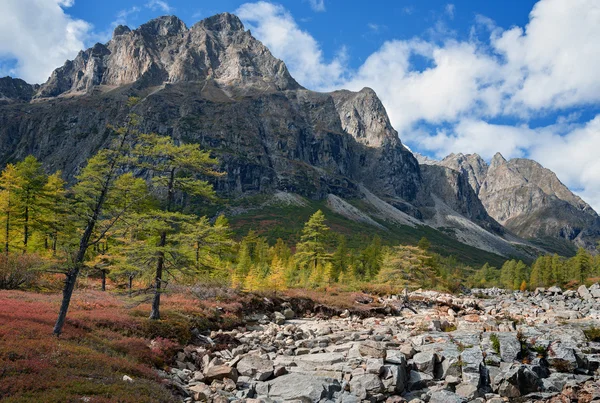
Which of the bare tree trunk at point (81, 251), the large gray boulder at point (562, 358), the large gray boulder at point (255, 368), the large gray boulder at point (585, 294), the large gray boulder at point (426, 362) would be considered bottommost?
the large gray boulder at point (255, 368)

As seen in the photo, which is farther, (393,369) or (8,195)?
(8,195)

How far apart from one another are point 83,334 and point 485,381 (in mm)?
17865

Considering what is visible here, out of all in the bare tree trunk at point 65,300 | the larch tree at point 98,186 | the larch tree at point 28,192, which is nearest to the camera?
the bare tree trunk at point 65,300

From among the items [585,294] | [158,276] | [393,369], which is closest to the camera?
[393,369]

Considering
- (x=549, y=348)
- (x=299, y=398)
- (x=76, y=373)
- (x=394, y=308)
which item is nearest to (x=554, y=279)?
(x=394, y=308)

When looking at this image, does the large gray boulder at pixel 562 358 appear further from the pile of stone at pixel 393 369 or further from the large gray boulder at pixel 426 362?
the large gray boulder at pixel 426 362

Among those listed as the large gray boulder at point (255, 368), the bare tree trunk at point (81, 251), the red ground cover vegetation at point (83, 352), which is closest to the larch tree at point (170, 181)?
the red ground cover vegetation at point (83, 352)

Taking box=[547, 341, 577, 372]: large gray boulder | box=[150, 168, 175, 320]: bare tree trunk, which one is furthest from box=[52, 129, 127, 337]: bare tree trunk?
box=[547, 341, 577, 372]: large gray boulder

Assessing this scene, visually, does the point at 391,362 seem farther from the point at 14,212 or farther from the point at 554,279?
the point at 554,279

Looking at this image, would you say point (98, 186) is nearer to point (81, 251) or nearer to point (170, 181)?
point (81, 251)

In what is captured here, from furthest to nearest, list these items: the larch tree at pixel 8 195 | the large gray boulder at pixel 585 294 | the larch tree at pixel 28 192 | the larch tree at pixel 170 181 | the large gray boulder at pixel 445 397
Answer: the large gray boulder at pixel 585 294, the larch tree at pixel 28 192, the larch tree at pixel 8 195, the larch tree at pixel 170 181, the large gray boulder at pixel 445 397

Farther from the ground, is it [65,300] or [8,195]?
[8,195]

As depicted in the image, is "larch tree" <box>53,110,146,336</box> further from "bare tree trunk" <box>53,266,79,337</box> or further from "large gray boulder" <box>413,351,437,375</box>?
"large gray boulder" <box>413,351,437,375</box>

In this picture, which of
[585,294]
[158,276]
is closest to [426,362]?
[158,276]
